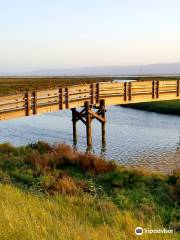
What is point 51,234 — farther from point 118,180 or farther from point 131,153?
point 131,153

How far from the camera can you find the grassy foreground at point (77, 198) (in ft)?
20.0

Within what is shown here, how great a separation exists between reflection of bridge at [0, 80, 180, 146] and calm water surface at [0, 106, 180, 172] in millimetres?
1878

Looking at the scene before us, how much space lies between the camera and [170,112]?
144 ft

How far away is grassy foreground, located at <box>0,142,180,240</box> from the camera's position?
20.0ft

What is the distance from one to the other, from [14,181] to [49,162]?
10.0ft

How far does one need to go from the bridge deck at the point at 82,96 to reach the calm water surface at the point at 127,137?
2.66 meters

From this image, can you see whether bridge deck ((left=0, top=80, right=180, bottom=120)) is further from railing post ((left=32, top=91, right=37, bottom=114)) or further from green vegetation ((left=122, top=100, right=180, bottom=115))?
green vegetation ((left=122, top=100, right=180, bottom=115))

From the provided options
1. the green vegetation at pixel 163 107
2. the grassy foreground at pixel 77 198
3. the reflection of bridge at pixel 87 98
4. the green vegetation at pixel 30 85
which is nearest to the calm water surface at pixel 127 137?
the reflection of bridge at pixel 87 98

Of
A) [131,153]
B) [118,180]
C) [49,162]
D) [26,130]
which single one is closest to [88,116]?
[131,153]

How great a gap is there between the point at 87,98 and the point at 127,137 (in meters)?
4.13

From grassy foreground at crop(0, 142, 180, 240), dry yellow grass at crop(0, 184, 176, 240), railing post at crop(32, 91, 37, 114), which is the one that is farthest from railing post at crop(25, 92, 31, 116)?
dry yellow grass at crop(0, 184, 176, 240)

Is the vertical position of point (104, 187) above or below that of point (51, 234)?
below

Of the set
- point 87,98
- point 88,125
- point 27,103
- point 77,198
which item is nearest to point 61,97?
point 87,98

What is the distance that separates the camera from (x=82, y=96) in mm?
27172
